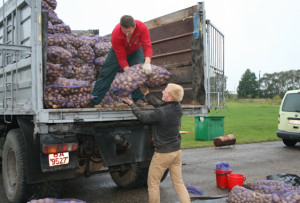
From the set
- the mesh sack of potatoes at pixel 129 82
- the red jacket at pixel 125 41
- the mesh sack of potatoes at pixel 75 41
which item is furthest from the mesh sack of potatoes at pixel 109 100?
the mesh sack of potatoes at pixel 75 41

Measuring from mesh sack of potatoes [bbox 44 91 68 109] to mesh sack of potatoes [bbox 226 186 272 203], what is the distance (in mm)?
2504

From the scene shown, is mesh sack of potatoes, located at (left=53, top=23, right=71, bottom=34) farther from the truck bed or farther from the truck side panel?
the truck bed

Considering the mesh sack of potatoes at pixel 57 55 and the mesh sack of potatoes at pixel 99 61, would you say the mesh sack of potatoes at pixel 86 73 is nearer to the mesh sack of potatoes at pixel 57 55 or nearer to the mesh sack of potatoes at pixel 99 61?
the mesh sack of potatoes at pixel 99 61

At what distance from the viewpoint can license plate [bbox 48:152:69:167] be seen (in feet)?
12.0

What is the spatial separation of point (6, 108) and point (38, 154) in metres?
1.20

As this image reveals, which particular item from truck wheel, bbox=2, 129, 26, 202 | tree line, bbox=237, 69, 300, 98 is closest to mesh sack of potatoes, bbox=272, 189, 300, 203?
truck wheel, bbox=2, 129, 26, 202

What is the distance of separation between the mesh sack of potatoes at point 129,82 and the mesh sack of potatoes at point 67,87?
1.60ft

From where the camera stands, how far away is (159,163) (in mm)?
3746

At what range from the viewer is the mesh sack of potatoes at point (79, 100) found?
420cm

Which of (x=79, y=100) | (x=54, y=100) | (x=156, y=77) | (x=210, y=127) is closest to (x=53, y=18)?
(x=79, y=100)

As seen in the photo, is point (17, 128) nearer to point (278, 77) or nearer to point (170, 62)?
point (170, 62)

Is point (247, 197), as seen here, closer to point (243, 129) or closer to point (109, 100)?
point (109, 100)

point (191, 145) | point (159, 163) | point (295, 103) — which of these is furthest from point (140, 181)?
point (295, 103)

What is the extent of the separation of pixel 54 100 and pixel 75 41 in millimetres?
1835
